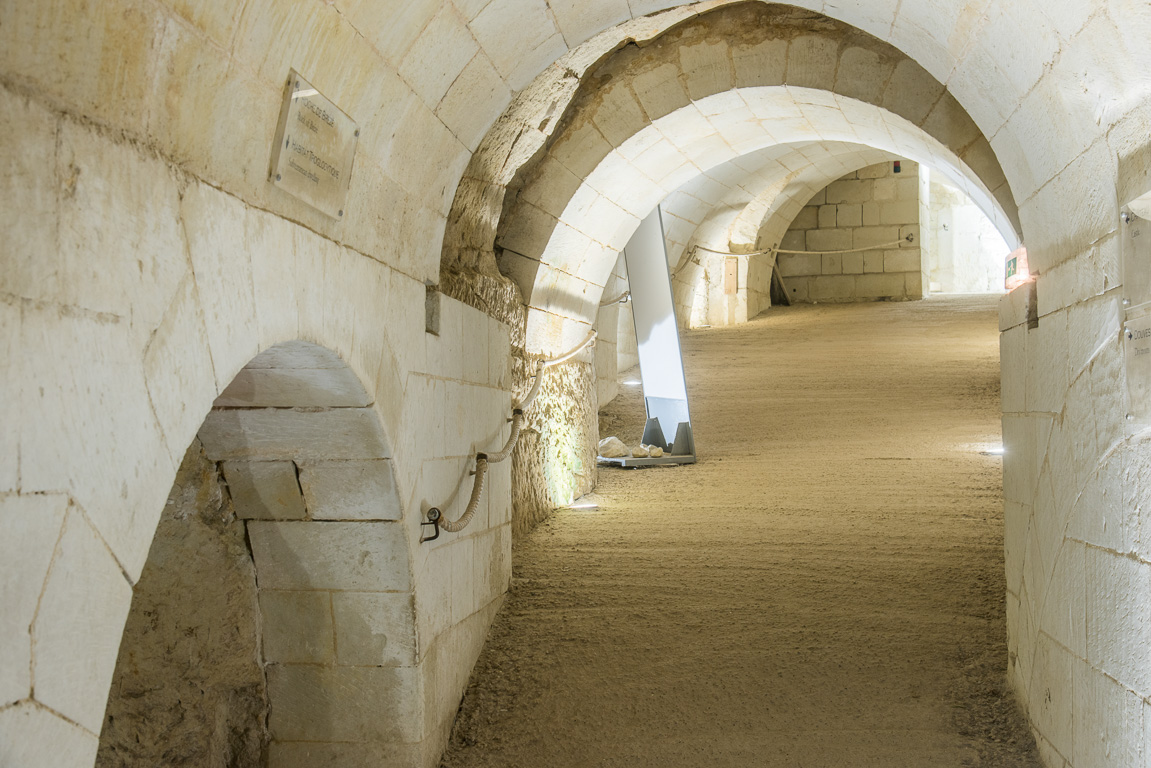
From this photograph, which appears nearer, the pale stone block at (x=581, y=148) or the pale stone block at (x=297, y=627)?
the pale stone block at (x=297, y=627)

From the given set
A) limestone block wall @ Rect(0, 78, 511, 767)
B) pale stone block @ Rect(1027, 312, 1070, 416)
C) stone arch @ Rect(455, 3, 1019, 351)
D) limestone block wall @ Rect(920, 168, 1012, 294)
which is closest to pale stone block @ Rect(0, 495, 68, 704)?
limestone block wall @ Rect(0, 78, 511, 767)

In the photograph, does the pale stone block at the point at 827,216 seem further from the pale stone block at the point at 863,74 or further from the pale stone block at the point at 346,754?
the pale stone block at the point at 346,754

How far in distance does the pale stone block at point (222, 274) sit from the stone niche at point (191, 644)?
37.0 inches

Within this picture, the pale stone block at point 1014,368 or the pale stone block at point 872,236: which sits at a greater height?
the pale stone block at point 872,236

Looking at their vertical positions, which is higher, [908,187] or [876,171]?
[876,171]

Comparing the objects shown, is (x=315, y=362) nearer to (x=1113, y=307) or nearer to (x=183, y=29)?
(x=183, y=29)

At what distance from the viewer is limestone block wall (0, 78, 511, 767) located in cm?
130

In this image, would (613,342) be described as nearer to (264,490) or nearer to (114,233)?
(264,490)

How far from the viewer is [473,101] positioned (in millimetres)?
3100

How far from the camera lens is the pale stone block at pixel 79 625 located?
135 cm

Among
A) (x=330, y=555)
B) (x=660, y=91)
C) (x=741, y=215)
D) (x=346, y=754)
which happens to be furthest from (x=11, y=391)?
(x=741, y=215)

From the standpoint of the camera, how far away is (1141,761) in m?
1.96

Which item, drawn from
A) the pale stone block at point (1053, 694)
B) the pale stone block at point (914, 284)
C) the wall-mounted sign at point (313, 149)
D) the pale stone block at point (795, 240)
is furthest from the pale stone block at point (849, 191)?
the wall-mounted sign at point (313, 149)

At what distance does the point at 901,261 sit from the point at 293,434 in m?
12.2
